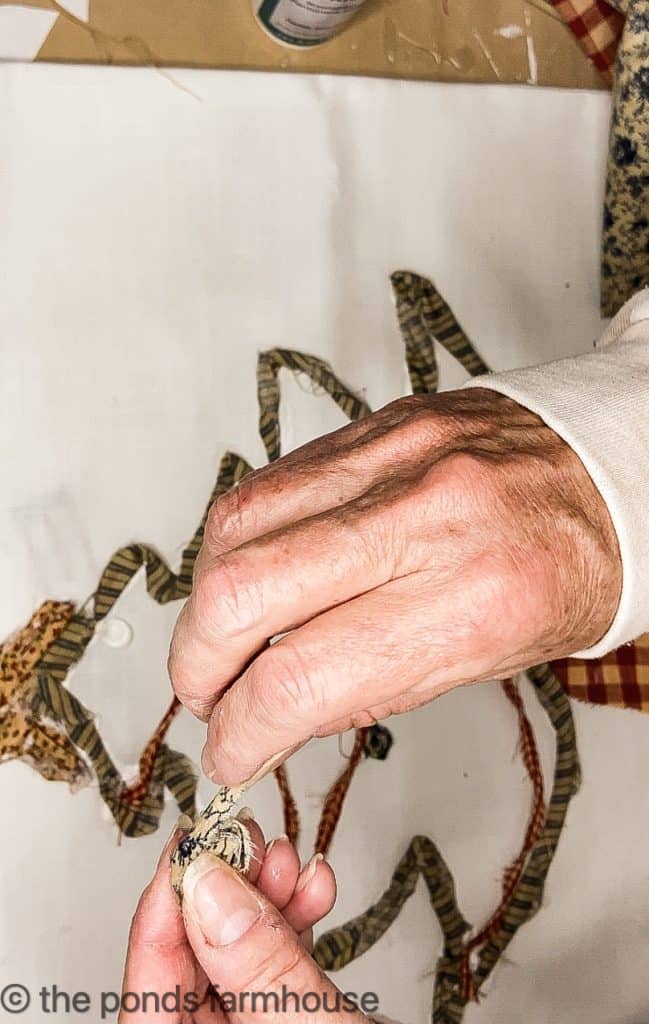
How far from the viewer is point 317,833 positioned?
480mm

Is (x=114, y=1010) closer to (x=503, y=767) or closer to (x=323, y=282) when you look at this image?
(x=503, y=767)

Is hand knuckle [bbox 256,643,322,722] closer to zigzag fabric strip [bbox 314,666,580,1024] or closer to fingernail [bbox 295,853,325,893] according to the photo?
fingernail [bbox 295,853,325,893]

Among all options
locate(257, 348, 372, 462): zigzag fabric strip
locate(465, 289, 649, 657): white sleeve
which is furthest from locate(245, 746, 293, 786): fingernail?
locate(257, 348, 372, 462): zigzag fabric strip

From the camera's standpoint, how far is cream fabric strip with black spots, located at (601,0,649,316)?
46 centimetres

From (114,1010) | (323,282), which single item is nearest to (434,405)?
(323,282)

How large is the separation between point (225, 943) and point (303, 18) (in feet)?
1.44

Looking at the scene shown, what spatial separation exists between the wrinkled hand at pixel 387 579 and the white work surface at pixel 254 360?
186 millimetres

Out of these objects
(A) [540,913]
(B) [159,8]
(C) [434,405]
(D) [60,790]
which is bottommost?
(A) [540,913]

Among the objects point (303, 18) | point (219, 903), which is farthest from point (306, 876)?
point (303, 18)

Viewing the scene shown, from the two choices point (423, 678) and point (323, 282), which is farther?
point (323, 282)

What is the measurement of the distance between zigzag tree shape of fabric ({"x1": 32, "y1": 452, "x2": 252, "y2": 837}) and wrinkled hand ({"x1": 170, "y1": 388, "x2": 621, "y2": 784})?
18 cm

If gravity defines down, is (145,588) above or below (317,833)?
above

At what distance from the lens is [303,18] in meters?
0.46

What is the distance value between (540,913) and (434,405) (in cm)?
37
